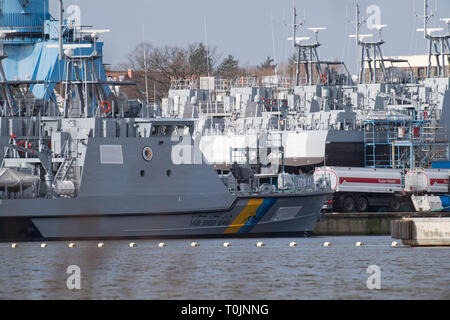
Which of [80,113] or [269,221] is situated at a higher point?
[80,113]

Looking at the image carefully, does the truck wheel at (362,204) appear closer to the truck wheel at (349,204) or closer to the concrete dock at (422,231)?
the truck wheel at (349,204)

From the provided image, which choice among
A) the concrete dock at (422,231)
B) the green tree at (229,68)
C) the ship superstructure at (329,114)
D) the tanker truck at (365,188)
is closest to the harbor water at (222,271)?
the concrete dock at (422,231)

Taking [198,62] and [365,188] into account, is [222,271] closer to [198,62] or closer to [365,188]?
[365,188]

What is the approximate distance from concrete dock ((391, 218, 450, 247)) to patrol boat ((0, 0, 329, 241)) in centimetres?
657

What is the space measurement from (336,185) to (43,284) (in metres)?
28.6

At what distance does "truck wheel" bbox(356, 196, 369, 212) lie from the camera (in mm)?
58500

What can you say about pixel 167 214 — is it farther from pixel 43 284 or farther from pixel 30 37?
pixel 30 37

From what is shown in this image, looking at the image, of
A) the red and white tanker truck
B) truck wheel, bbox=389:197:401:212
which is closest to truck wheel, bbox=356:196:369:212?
the red and white tanker truck

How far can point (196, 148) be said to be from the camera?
4500 cm

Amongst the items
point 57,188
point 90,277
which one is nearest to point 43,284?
point 90,277

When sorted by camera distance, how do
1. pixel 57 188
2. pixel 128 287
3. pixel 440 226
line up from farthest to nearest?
pixel 57 188, pixel 440 226, pixel 128 287

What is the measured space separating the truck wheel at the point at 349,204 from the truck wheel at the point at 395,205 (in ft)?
6.14

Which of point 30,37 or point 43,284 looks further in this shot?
point 30,37

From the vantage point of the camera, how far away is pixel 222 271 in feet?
108
